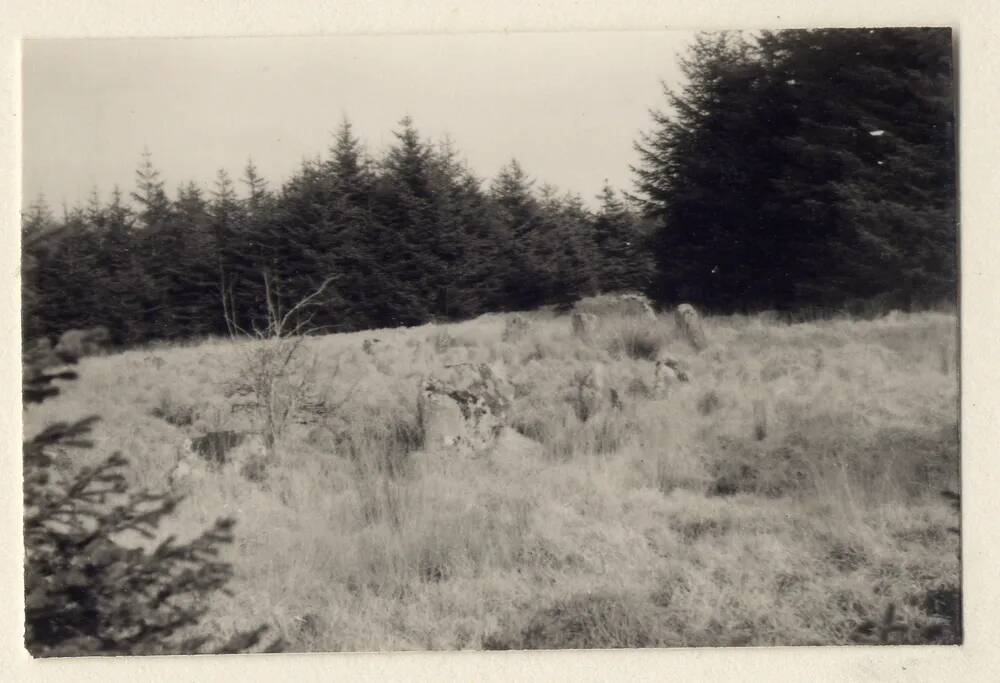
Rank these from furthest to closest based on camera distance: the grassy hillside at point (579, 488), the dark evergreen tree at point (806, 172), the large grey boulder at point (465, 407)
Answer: the large grey boulder at point (465, 407) < the dark evergreen tree at point (806, 172) < the grassy hillside at point (579, 488)

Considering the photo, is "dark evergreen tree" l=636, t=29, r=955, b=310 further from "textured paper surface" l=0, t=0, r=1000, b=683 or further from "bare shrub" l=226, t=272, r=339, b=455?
"bare shrub" l=226, t=272, r=339, b=455

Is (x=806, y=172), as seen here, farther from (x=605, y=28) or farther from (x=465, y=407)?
(x=465, y=407)

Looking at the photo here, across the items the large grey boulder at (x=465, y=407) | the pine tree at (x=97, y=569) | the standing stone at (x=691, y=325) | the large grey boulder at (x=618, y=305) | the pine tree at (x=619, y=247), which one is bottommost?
the pine tree at (x=97, y=569)

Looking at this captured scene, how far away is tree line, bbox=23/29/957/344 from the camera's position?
4.36 meters

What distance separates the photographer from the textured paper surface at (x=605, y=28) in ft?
13.2

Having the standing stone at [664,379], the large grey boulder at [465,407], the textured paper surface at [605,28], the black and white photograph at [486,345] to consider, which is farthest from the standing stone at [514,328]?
the textured paper surface at [605,28]

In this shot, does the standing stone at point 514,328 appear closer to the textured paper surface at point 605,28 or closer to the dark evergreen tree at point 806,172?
the dark evergreen tree at point 806,172

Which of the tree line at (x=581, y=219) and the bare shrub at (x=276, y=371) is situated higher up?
the tree line at (x=581, y=219)

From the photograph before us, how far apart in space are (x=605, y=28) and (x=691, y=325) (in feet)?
6.64

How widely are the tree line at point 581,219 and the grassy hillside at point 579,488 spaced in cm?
30

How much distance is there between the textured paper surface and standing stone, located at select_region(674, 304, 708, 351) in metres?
1.57

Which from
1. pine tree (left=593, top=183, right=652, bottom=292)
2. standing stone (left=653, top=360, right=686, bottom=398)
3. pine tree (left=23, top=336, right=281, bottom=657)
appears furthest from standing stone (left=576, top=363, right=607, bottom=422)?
pine tree (left=23, top=336, right=281, bottom=657)

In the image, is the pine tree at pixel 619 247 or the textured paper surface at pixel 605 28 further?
the pine tree at pixel 619 247

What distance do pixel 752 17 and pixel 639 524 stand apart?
313 cm
